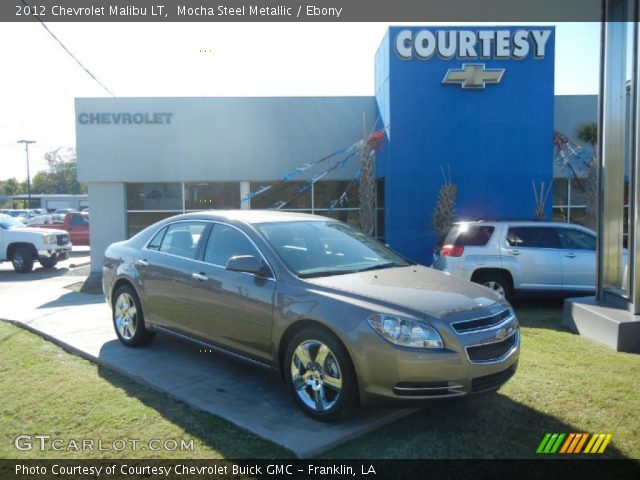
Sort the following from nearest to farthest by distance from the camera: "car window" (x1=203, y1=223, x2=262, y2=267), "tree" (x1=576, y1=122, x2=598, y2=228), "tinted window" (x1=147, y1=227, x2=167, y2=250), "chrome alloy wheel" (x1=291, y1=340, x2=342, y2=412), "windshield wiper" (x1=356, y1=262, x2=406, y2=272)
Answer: "chrome alloy wheel" (x1=291, y1=340, x2=342, y2=412)
"windshield wiper" (x1=356, y1=262, x2=406, y2=272)
"car window" (x1=203, y1=223, x2=262, y2=267)
"tinted window" (x1=147, y1=227, x2=167, y2=250)
"tree" (x1=576, y1=122, x2=598, y2=228)

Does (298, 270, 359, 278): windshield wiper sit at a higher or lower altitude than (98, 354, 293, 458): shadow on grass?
higher

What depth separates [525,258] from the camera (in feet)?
29.6

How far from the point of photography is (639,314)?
21.4 feet

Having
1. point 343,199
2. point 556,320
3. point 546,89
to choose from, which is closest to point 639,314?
point 556,320

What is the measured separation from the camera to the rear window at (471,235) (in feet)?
29.8

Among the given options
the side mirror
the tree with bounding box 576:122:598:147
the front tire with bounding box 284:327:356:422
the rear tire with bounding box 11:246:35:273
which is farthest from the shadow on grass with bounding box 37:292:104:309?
the tree with bounding box 576:122:598:147

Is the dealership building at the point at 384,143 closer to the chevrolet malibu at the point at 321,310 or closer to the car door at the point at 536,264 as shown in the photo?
the car door at the point at 536,264

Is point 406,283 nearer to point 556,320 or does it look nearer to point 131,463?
point 131,463

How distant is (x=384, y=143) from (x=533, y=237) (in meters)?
5.88

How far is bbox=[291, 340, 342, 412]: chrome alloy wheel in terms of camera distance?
4082 mm

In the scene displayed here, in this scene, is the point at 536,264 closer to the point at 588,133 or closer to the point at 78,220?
the point at 588,133

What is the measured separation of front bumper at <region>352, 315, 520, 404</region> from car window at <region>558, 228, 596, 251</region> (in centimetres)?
602

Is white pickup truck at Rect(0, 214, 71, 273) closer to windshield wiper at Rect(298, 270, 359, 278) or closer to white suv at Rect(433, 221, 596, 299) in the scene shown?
white suv at Rect(433, 221, 596, 299)

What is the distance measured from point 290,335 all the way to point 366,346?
2.67 feet
